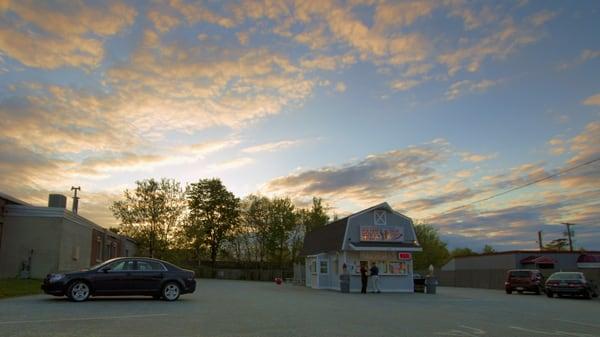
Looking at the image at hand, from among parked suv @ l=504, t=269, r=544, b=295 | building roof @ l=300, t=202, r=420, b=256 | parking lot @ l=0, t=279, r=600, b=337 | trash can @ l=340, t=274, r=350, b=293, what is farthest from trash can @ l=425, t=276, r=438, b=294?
parking lot @ l=0, t=279, r=600, b=337

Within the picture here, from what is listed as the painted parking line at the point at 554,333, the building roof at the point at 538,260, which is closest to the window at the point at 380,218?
the building roof at the point at 538,260

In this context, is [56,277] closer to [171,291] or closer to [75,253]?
[171,291]

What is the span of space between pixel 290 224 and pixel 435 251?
2352cm

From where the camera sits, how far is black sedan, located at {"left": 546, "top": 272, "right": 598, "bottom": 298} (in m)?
28.4

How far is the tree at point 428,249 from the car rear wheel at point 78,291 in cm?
6570

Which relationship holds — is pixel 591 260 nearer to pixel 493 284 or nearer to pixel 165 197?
pixel 493 284

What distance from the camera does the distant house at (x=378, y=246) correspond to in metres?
32.9

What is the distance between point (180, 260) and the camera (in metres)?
61.1

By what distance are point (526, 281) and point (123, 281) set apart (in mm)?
26426

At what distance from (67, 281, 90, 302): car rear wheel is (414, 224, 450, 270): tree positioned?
216 ft

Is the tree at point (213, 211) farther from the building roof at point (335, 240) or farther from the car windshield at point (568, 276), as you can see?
the car windshield at point (568, 276)

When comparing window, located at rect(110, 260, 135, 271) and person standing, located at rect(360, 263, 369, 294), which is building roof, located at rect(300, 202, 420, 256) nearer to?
person standing, located at rect(360, 263, 369, 294)

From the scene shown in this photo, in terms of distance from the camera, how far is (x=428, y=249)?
79062mm

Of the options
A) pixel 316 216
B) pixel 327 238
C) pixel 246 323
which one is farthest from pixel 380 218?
pixel 316 216
